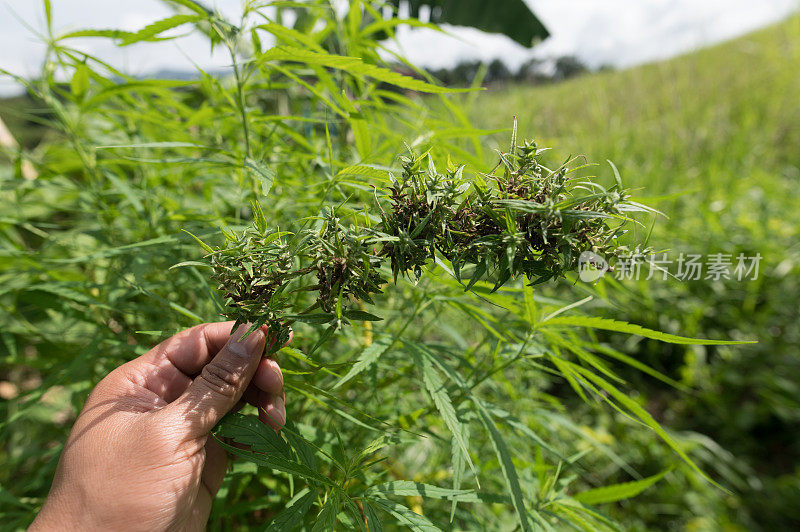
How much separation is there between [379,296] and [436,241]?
610 mm

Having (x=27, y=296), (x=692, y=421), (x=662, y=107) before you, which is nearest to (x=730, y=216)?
(x=692, y=421)

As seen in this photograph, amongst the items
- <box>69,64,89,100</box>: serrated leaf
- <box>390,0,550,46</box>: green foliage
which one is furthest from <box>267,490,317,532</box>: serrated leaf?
<box>390,0,550,46</box>: green foliage

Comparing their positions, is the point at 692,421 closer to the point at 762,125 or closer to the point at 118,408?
the point at 118,408

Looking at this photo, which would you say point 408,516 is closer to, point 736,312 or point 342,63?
point 342,63

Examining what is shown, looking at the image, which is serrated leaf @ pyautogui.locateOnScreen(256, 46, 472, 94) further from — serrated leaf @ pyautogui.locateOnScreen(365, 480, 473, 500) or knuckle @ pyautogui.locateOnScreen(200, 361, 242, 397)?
serrated leaf @ pyautogui.locateOnScreen(365, 480, 473, 500)

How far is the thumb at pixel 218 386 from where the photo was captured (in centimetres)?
56

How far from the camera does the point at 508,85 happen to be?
5086 millimetres

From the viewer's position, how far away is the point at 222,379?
560mm

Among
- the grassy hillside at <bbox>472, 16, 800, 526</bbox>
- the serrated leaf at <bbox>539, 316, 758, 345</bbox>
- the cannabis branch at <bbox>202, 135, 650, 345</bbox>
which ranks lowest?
the grassy hillside at <bbox>472, 16, 800, 526</bbox>

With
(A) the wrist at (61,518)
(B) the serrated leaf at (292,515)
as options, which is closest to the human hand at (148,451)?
(A) the wrist at (61,518)

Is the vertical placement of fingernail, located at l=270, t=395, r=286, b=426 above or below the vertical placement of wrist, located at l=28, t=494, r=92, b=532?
above

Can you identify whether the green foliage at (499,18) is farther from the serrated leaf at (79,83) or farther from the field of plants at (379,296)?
the serrated leaf at (79,83)

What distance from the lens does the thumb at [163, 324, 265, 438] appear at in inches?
21.9

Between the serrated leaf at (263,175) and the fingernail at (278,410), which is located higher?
the serrated leaf at (263,175)
